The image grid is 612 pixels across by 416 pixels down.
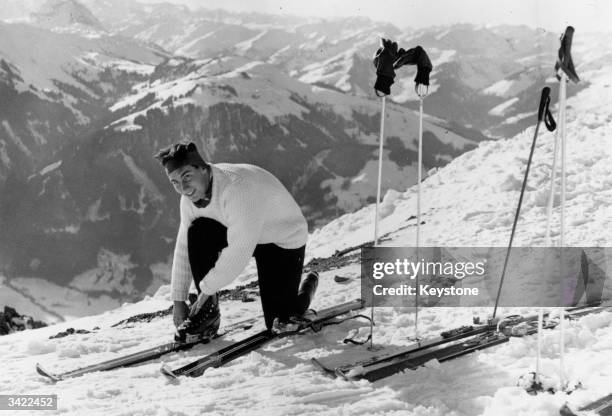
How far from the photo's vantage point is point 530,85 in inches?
1854

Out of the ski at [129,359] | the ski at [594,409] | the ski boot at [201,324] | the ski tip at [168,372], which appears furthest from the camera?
the ski boot at [201,324]

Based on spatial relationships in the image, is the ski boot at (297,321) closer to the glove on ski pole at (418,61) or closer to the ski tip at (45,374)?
the ski tip at (45,374)

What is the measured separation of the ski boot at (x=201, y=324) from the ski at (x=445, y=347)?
0.44 metres

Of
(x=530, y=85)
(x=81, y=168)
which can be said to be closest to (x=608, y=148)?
(x=81, y=168)

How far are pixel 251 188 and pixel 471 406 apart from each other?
2.83 feet

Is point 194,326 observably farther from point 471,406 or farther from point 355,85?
point 355,85

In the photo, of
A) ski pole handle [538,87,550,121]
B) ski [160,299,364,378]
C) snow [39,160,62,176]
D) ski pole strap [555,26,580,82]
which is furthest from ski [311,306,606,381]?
snow [39,160,62,176]

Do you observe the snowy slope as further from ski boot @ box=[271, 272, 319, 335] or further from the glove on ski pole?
the glove on ski pole

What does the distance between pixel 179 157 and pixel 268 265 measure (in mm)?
489

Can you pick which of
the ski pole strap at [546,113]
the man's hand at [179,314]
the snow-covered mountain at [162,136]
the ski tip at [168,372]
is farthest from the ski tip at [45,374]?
the snow-covered mountain at [162,136]

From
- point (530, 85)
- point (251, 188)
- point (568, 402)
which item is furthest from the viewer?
point (530, 85)

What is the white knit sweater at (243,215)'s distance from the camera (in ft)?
5.52

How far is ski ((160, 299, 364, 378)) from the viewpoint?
66.4 inches

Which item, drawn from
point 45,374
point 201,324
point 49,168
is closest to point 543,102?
point 201,324
